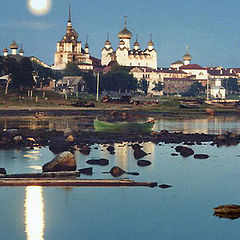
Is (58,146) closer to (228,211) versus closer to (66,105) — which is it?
(228,211)

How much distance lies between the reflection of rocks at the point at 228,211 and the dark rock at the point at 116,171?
1169cm

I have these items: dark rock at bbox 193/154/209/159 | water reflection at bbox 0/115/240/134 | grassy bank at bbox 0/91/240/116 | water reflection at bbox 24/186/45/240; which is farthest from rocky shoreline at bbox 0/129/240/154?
grassy bank at bbox 0/91/240/116

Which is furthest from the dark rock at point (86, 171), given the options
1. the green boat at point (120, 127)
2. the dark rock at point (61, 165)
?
the green boat at point (120, 127)

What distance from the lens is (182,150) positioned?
2395 inches

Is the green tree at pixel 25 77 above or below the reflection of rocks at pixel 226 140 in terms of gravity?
above

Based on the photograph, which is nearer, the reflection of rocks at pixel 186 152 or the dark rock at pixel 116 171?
the dark rock at pixel 116 171

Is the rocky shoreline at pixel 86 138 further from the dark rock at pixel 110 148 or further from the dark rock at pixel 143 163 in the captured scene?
the dark rock at pixel 143 163

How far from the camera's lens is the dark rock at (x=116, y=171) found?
4816 cm

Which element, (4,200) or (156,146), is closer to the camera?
(4,200)

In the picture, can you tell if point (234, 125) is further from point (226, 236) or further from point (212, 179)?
point (226, 236)

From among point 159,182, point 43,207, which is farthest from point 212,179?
point 43,207

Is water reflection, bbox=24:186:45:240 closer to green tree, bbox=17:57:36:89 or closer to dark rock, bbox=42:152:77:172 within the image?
dark rock, bbox=42:152:77:172

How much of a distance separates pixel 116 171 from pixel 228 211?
1264 centimetres

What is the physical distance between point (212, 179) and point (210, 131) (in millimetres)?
39180
